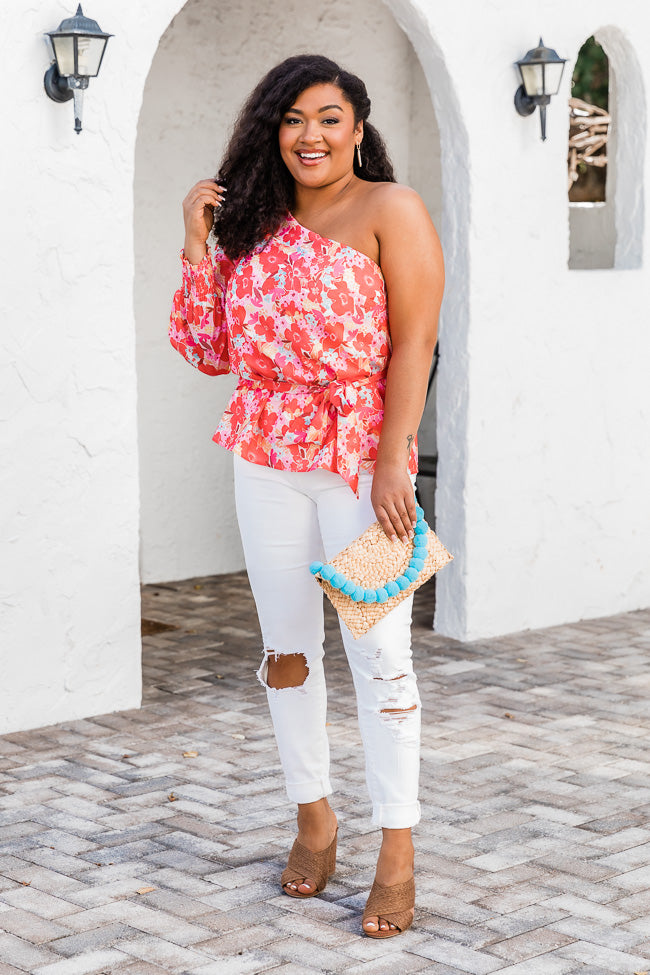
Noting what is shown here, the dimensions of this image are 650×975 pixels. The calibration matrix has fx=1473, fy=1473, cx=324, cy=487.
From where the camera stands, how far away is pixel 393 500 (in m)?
3.22

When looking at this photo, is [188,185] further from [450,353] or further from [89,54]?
[89,54]

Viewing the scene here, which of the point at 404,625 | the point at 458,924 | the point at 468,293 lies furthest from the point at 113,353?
the point at 458,924

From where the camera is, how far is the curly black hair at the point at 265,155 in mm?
3299

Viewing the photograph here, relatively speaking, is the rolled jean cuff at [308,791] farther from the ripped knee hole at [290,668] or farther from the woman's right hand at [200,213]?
the woman's right hand at [200,213]

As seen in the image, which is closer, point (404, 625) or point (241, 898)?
point (404, 625)

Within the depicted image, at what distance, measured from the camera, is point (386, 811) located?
3.35 m

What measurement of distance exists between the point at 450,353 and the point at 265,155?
305 centimetres

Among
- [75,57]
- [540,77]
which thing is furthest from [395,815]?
[540,77]

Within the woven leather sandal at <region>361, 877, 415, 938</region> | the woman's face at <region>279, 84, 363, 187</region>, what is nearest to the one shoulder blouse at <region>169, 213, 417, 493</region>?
the woman's face at <region>279, 84, 363, 187</region>

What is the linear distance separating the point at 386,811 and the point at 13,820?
1312 mm

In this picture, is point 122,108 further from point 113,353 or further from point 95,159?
point 113,353

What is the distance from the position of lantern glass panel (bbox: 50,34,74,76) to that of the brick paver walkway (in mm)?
2217

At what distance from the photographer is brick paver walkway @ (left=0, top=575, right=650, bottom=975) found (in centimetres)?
329

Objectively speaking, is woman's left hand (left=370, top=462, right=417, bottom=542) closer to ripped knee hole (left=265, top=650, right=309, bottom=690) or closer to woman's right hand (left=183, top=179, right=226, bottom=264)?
ripped knee hole (left=265, top=650, right=309, bottom=690)
